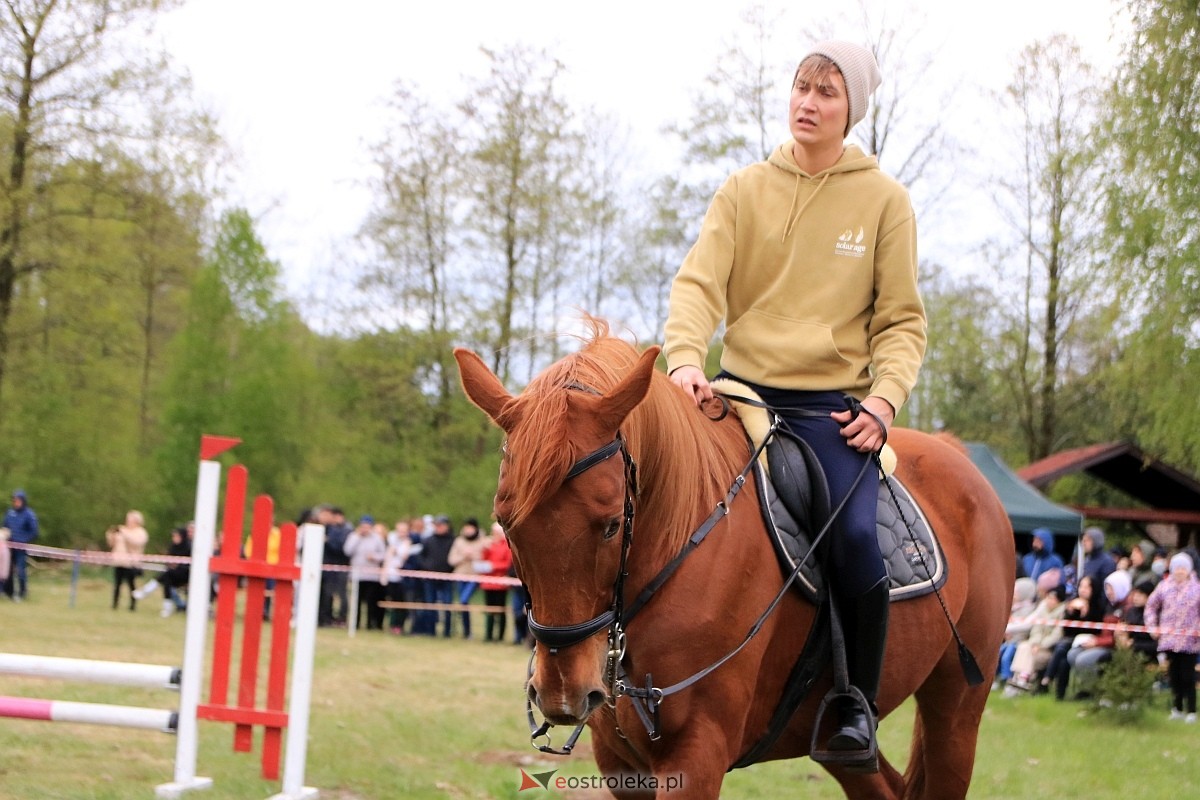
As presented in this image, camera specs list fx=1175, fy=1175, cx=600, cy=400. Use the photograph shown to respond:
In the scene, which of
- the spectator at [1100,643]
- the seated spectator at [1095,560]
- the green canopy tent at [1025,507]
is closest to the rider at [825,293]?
the spectator at [1100,643]

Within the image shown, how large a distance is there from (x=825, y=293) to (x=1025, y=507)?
1664cm

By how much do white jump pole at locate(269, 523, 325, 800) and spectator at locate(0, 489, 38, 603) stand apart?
16420 millimetres

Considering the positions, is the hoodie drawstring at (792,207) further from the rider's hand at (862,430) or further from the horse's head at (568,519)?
the horse's head at (568,519)

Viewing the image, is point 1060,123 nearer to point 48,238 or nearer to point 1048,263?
point 1048,263

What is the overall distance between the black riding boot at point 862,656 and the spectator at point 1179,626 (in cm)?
949

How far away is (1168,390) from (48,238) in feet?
80.0

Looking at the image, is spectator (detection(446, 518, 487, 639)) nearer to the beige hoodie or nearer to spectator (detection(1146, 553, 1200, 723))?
spectator (detection(1146, 553, 1200, 723))

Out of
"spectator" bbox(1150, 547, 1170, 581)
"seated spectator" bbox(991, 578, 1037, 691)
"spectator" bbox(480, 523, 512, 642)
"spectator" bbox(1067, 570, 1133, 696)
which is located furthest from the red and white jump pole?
"spectator" bbox(480, 523, 512, 642)

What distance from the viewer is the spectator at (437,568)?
1942 cm

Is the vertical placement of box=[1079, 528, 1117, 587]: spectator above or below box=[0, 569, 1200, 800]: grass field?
above

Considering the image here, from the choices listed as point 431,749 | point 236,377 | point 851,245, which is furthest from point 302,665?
point 236,377

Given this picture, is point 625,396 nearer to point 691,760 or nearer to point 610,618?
point 610,618

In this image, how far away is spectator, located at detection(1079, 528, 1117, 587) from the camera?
13523 millimetres

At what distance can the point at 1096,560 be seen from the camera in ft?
45.3
